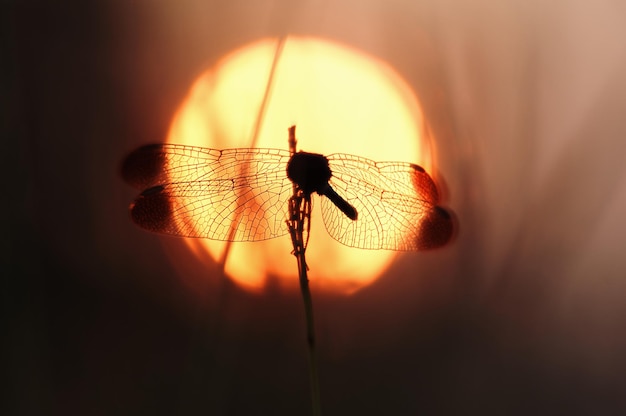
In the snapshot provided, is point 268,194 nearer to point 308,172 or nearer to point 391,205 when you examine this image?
point 308,172

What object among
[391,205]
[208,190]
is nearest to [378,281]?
[391,205]

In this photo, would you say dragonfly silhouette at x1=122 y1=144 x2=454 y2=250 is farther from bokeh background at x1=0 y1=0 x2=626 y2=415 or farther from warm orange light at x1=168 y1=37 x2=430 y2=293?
bokeh background at x1=0 y1=0 x2=626 y2=415

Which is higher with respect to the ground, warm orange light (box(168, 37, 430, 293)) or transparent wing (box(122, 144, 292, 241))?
warm orange light (box(168, 37, 430, 293))

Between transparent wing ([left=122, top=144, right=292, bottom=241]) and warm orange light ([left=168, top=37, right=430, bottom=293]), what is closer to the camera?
transparent wing ([left=122, top=144, right=292, bottom=241])

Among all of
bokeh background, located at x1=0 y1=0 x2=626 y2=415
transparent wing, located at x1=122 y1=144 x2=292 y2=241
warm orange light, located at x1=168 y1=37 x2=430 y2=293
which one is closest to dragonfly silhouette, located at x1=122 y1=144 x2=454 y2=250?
transparent wing, located at x1=122 y1=144 x2=292 y2=241

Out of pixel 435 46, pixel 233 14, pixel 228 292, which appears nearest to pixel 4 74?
pixel 233 14

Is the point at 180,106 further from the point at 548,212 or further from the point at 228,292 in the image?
the point at 548,212
